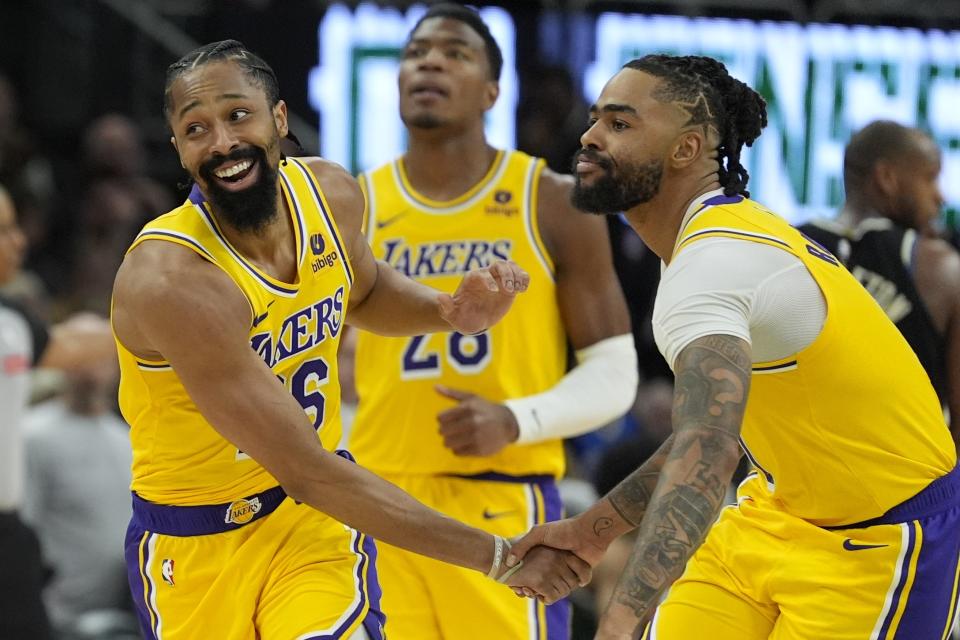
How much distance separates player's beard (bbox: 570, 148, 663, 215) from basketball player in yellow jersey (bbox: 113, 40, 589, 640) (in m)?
0.91

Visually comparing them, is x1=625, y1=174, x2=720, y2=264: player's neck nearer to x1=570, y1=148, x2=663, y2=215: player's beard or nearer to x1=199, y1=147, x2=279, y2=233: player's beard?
x1=570, y1=148, x2=663, y2=215: player's beard

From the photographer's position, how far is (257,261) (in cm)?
435

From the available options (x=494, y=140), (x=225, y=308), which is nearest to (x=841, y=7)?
(x=494, y=140)

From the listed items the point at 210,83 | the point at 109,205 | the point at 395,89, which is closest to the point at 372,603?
the point at 210,83

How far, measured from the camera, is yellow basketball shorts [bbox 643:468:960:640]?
400 cm

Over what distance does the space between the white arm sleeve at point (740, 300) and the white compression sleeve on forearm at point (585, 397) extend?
1655 millimetres

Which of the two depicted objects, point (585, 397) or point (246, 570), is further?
point (585, 397)

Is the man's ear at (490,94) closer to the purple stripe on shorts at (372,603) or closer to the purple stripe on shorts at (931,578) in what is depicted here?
the purple stripe on shorts at (372,603)

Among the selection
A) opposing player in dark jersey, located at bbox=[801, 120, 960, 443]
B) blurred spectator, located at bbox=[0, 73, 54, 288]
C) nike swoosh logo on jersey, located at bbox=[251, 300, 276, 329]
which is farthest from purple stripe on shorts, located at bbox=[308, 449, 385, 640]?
blurred spectator, located at bbox=[0, 73, 54, 288]

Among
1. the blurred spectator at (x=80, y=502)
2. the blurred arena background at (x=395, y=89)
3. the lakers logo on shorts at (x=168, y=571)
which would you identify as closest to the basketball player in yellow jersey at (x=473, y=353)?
the lakers logo on shorts at (x=168, y=571)

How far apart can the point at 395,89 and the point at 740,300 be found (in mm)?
7034

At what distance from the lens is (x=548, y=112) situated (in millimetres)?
10453

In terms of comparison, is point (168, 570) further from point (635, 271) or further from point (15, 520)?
point (635, 271)

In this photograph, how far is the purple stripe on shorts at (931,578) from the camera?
4.02 meters
